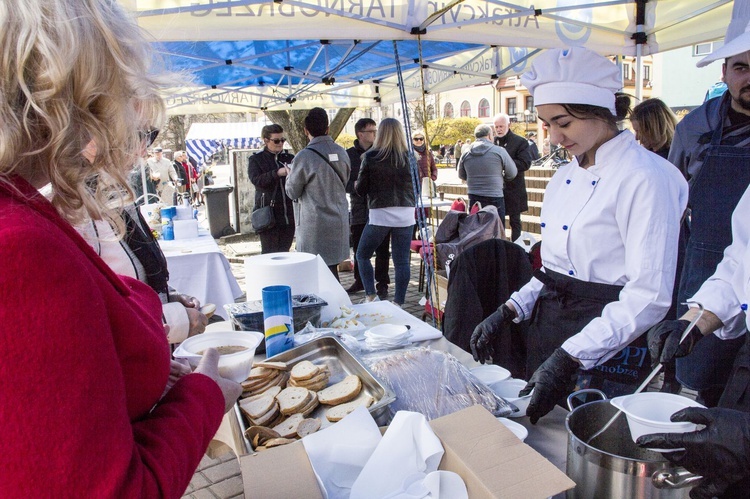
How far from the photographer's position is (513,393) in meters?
1.65

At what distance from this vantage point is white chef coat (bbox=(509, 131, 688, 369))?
1554 mm

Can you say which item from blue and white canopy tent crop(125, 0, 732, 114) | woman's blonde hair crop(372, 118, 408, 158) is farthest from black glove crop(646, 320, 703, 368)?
woman's blonde hair crop(372, 118, 408, 158)

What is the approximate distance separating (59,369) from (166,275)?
2189 mm

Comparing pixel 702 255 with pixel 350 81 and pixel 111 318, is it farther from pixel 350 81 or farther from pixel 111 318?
pixel 350 81

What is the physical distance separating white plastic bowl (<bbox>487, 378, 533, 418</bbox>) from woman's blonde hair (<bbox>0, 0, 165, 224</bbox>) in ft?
3.89

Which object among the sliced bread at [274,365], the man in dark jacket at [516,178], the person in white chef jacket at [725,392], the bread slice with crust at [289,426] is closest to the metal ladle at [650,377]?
the person in white chef jacket at [725,392]

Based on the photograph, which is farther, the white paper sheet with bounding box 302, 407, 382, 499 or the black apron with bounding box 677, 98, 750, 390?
the black apron with bounding box 677, 98, 750, 390

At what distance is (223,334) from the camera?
161 centimetres

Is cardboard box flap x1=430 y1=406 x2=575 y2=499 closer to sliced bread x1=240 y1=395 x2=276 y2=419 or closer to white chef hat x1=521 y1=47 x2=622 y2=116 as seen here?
sliced bread x1=240 y1=395 x2=276 y2=419

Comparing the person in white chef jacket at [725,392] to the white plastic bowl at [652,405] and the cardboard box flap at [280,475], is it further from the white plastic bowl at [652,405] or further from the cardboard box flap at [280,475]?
the cardboard box flap at [280,475]

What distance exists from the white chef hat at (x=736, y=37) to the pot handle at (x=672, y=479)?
1158mm

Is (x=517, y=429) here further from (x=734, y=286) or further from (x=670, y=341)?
(x=734, y=286)

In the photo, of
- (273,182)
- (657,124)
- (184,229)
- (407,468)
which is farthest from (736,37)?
(184,229)

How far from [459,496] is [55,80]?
0.92 meters
